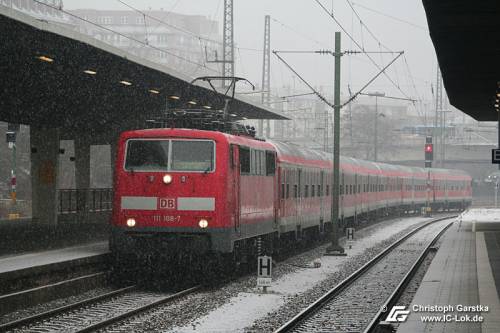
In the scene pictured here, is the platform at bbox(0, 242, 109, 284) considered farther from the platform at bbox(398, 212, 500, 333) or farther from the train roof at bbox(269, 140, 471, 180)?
the platform at bbox(398, 212, 500, 333)

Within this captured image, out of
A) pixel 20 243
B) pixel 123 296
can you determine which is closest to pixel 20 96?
pixel 20 243

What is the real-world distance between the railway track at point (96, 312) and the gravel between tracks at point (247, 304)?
17 cm

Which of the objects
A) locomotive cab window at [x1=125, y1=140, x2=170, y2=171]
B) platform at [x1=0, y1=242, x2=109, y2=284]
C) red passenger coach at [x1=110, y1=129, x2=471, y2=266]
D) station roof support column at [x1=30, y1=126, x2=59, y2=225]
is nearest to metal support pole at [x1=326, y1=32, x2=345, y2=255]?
red passenger coach at [x1=110, y1=129, x2=471, y2=266]

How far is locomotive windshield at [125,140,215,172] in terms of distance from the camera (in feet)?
57.4

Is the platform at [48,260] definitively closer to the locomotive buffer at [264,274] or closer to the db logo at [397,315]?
the locomotive buffer at [264,274]

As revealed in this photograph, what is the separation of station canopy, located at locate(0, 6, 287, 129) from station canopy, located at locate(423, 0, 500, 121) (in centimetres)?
566

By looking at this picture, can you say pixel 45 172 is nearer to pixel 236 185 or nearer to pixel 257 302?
pixel 236 185

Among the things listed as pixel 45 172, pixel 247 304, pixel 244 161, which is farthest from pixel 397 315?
pixel 45 172

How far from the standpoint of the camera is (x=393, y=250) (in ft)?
98.6

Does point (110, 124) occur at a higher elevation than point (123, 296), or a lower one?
higher

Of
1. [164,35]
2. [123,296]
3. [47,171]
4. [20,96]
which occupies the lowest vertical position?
[123,296]

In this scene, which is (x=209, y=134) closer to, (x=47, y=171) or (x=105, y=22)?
(x=47, y=171)

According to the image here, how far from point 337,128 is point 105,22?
151667 millimetres

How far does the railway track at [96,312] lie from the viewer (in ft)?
41.6
